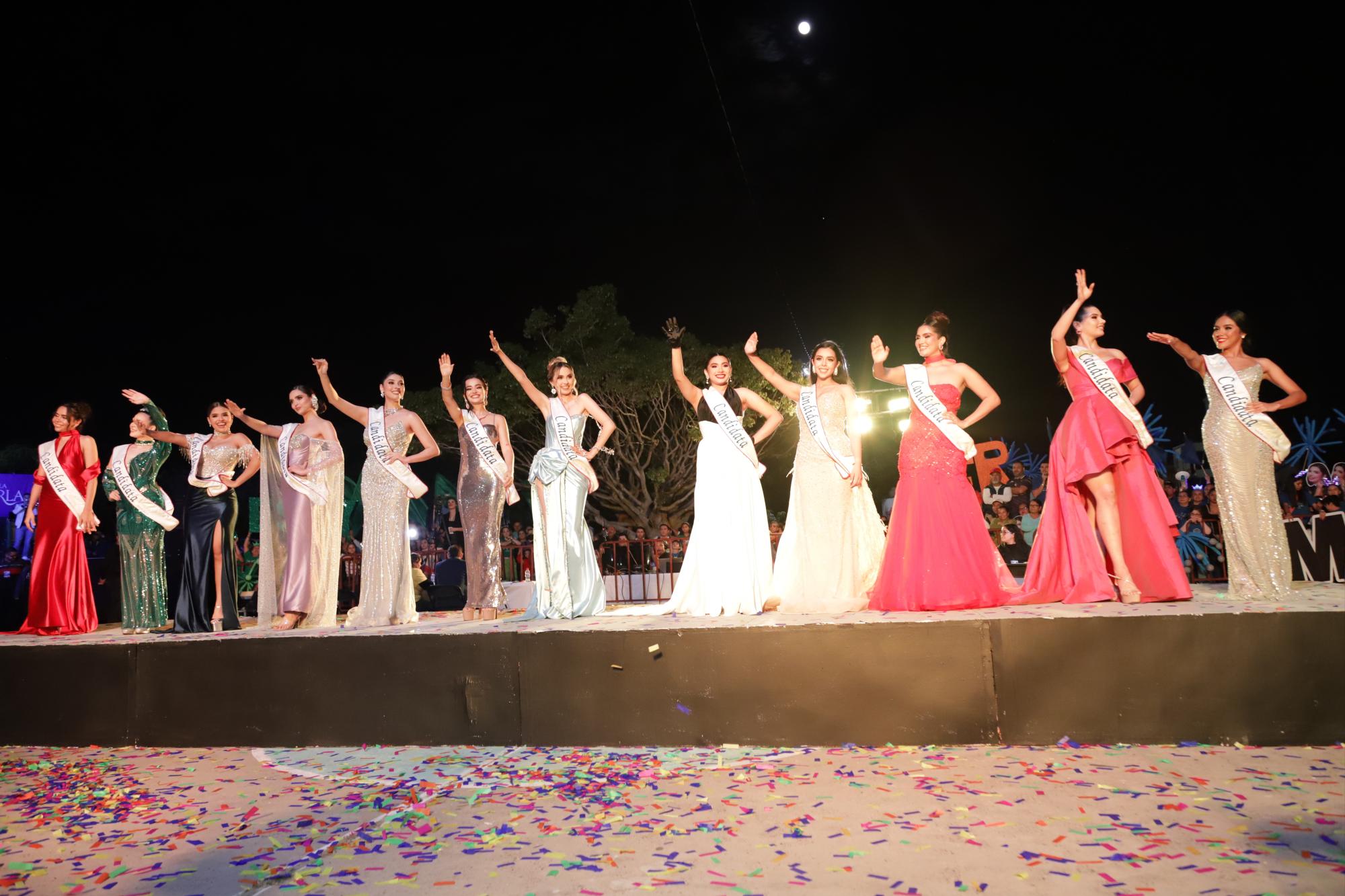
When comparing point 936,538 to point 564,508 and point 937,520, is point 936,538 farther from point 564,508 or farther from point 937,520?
point 564,508

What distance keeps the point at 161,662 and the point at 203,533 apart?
1228 millimetres

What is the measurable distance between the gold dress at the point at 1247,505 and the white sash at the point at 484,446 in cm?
411

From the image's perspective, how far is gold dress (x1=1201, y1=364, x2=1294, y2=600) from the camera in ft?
13.8

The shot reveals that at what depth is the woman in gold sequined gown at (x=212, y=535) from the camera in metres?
5.46

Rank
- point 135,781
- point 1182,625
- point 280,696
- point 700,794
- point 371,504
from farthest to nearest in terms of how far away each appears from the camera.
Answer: point 371,504 < point 280,696 < point 135,781 < point 1182,625 < point 700,794

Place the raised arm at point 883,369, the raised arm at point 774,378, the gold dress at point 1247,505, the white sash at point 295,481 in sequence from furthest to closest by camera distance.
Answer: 1. the white sash at point 295,481
2. the raised arm at point 774,378
3. the raised arm at point 883,369
4. the gold dress at point 1247,505

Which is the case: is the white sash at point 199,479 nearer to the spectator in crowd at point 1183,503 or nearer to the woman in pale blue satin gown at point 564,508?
the woman in pale blue satin gown at point 564,508

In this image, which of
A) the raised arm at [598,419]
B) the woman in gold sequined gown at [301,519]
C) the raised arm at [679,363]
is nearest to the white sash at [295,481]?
the woman in gold sequined gown at [301,519]

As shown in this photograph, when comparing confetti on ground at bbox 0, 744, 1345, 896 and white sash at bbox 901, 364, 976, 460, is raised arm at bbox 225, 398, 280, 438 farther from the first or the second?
white sash at bbox 901, 364, 976, 460

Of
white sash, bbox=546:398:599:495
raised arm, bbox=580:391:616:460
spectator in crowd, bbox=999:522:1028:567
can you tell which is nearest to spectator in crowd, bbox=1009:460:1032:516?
spectator in crowd, bbox=999:522:1028:567

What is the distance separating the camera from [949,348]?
1521cm

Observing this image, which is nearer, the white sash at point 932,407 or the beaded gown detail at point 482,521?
the white sash at point 932,407

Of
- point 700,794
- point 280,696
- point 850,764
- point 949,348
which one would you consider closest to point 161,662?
point 280,696

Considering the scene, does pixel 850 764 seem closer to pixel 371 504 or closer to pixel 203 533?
pixel 371 504
